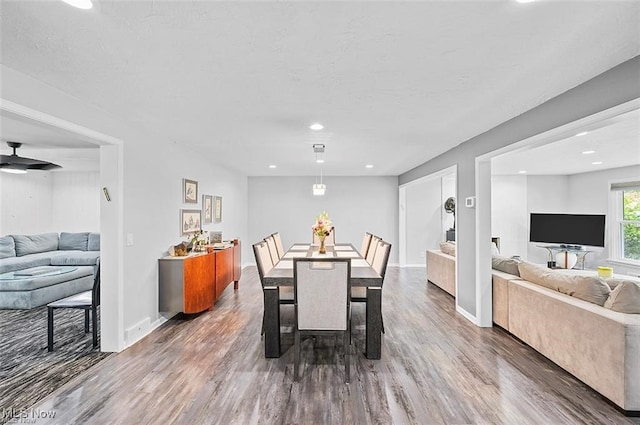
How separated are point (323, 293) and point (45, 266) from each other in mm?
5725

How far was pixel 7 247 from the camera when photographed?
5809 millimetres

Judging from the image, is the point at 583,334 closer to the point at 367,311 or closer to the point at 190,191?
the point at 367,311

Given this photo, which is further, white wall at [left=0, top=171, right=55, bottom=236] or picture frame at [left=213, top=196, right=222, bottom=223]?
white wall at [left=0, top=171, right=55, bottom=236]

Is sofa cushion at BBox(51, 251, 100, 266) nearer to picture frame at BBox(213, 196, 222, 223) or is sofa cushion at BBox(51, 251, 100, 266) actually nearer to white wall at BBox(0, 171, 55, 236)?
white wall at BBox(0, 171, 55, 236)

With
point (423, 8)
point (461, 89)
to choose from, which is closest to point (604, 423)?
point (461, 89)

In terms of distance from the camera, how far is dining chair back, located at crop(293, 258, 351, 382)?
9.46ft

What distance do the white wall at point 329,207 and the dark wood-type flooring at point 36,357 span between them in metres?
4.83

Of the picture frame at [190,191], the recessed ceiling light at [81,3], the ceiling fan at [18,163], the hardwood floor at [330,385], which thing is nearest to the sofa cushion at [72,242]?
the ceiling fan at [18,163]

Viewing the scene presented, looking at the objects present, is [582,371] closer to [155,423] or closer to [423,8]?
[423,8]


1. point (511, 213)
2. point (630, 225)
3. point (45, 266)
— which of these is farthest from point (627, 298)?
point (45, 266)

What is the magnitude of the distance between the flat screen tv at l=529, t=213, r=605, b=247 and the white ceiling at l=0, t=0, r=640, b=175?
5.19 m

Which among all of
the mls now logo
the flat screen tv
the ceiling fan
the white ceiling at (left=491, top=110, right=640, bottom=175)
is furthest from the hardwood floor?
the flat screen tv

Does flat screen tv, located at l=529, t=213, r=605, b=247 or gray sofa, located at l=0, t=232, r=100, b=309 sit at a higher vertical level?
flat screen tv, located at l=529, t=213, r=605, b=247

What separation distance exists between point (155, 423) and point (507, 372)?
2.79 metres
